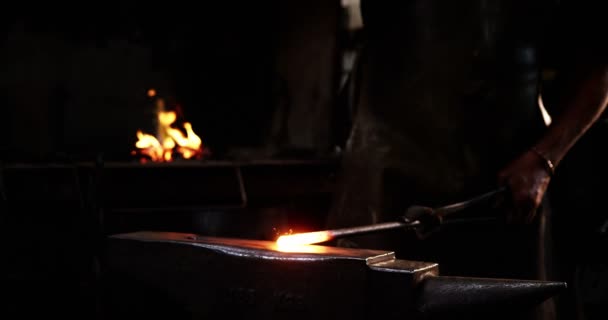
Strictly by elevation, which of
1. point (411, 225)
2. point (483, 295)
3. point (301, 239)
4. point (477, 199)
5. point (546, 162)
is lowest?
point (483, 295)

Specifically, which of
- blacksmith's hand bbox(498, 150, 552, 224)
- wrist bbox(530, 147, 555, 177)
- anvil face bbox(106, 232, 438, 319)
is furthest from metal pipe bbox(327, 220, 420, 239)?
wrist bbox(530, 147, 555, 177)

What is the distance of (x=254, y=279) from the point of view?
190 cm

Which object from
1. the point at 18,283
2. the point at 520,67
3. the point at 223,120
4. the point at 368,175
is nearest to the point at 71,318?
the point at 18,283

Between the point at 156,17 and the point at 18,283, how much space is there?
4.00 meters

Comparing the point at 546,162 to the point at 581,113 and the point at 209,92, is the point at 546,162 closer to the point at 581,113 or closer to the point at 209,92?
the point at 581,113

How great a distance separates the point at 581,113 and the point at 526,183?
16.1 inches

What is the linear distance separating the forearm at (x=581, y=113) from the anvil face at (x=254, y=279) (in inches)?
49.5

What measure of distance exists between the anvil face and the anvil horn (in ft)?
0.17

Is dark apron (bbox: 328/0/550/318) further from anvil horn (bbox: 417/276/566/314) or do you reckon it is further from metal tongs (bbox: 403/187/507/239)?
anvil horn (bbox: 417/276/566/314)

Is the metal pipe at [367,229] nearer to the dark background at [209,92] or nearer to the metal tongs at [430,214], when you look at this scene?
the metal tongs at [430,214]

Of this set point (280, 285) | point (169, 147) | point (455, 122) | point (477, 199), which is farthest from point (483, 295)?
point (169, 147)

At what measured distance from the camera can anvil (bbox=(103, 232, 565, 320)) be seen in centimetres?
167

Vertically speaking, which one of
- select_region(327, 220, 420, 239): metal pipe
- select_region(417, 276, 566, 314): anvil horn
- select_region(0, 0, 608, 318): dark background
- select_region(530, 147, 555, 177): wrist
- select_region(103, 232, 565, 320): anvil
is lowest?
select_region(417, 276, 566, 314): anvil horn

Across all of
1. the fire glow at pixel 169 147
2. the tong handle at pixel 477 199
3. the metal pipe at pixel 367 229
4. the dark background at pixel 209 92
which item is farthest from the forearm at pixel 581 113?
the fire glow at pixel 169 147
